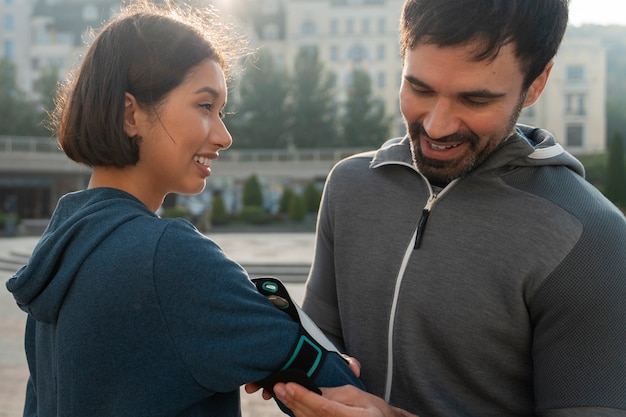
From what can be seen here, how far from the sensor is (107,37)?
4.88 ft

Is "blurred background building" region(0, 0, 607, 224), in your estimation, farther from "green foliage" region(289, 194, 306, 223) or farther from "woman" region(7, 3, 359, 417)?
"woman" region(7, 3, 359, 417)

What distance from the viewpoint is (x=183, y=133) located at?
1543 millimetres

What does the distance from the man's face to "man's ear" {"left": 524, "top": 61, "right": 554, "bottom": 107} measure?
0.02 m

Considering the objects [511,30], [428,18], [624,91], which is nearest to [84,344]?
[428,18]

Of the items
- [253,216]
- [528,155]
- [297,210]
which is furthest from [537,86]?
[297,210]

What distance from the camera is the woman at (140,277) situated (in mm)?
1294

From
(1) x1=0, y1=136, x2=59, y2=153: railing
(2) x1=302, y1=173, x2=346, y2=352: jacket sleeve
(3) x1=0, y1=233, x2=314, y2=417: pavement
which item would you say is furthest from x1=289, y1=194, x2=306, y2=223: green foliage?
(2) x1=302, y1=173, x2=346, y2=352: jacket sleeve

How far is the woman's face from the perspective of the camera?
1.51 metres

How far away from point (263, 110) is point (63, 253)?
3996 cm

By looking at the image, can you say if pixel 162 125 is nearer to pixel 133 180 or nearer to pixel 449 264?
pixel 133 180

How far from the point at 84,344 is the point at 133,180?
41cm

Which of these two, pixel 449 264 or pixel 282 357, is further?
pixel 449 264

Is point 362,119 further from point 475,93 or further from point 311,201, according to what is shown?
point 475,93

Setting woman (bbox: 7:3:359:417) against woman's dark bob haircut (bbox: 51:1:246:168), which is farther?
woman's dark bob haircut (bbox: 51:1:246:168)
